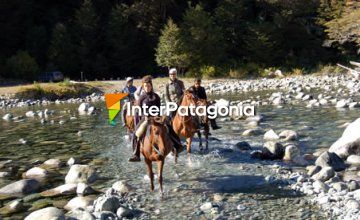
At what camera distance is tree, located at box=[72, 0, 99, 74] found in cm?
6141

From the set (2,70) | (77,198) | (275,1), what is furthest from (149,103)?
(275,1)

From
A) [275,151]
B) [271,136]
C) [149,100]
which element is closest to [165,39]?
[271,136]

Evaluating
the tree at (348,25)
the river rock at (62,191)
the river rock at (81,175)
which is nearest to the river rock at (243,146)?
the river rock at (81,175)

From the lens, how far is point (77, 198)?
1128 centimetres

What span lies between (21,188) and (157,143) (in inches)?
170

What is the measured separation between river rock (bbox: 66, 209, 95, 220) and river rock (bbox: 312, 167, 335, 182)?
6050mm

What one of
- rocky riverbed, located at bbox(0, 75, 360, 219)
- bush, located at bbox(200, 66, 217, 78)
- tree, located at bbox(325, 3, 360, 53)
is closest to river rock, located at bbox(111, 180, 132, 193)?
rocky riverbed, located at bbox(0, 75, 360, 219)

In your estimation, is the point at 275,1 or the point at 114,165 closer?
the point at 114,165

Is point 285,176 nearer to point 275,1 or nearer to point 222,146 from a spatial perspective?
point 222,146

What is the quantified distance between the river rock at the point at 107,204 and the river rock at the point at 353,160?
7.36 metres

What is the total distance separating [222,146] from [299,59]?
50566mm

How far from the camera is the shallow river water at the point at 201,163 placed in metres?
10.4

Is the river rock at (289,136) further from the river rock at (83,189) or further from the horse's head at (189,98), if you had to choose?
the river rock at (83,189)

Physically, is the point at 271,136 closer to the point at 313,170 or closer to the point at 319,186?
the point at 313,170
